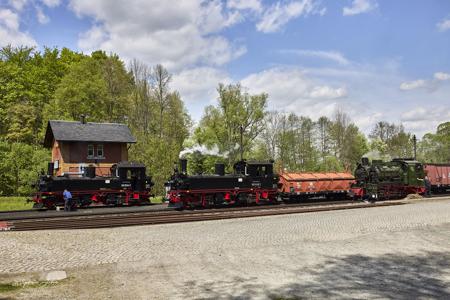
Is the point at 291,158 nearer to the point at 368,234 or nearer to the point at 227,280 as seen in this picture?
the point at 368,234

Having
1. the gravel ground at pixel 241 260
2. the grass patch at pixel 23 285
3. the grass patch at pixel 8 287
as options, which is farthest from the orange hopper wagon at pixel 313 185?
the grass patch at pixel 8 287

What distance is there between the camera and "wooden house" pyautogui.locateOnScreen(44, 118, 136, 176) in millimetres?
38906

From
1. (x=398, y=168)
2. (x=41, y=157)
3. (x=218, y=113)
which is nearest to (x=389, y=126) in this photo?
(x=218, y=113)

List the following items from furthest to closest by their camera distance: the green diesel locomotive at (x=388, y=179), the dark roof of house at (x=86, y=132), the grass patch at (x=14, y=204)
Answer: the dark roof of house at (x=86, y=132) < the grass patch at (x=14, y=204) < the green diesel locomotive at (x=388, y=179)

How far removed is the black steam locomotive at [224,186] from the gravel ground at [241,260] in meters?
7.41

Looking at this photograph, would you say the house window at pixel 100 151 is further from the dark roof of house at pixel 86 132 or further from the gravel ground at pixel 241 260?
the gravel ground at pixel 241 260

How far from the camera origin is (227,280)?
911 cm

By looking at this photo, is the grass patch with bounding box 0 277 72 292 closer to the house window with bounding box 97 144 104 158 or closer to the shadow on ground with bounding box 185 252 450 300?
the shadow on ground with bounding box 185 252 450 300

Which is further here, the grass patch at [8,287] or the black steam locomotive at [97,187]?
the black steam locomotive at [97,187]

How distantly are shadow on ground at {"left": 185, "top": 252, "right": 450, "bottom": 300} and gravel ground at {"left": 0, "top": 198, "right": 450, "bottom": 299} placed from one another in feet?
0.07

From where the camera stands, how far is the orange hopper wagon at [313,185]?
1101 inches

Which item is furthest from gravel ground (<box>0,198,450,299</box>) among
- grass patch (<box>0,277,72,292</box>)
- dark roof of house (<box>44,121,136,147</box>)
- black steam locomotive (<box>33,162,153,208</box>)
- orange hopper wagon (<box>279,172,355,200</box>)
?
dark roof of house (<box>44,121,136,147</box>)

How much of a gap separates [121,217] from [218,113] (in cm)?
3528

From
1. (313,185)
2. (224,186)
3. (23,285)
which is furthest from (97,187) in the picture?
(23,285)
